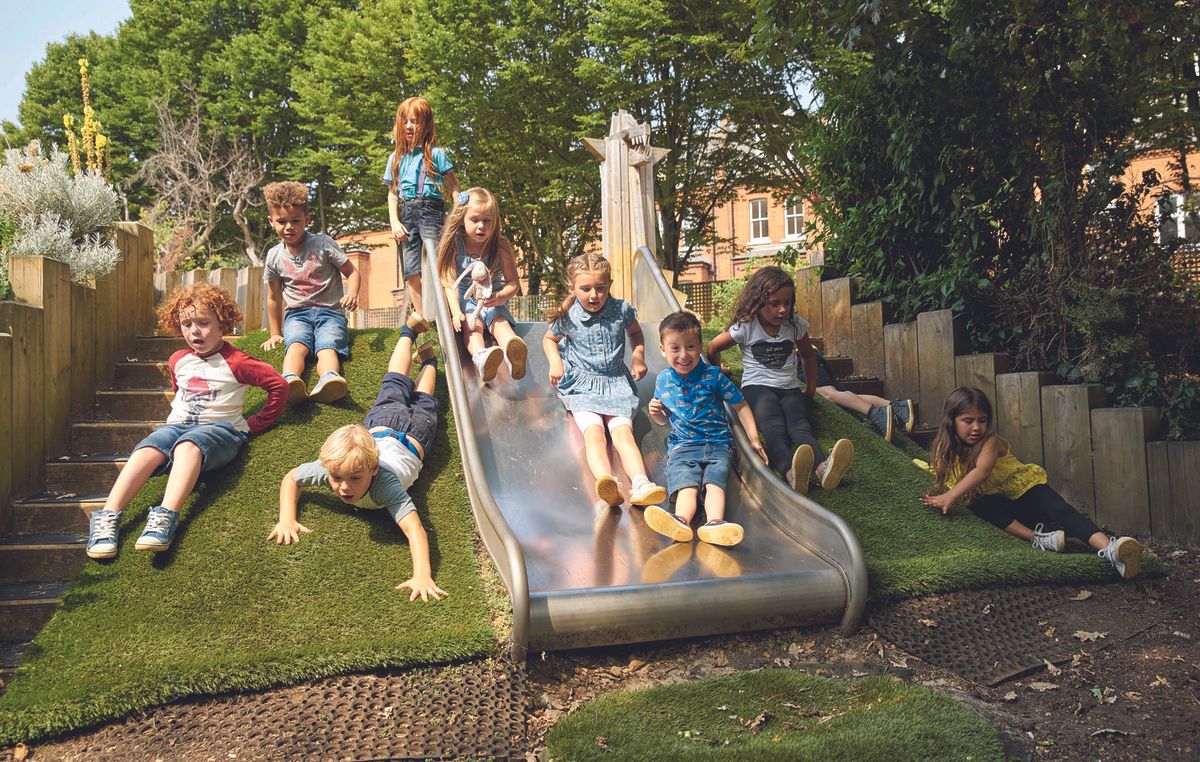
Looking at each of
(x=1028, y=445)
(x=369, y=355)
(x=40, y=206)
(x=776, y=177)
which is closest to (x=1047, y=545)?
(x=1028, y=445)

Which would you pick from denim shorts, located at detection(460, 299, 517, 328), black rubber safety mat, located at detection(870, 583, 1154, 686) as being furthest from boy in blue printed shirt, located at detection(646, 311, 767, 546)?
denim shorts, located at detection(460, 299, 517, 328)

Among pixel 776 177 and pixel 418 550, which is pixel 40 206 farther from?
pixel 776 177

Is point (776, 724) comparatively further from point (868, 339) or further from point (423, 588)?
point (868, 339)

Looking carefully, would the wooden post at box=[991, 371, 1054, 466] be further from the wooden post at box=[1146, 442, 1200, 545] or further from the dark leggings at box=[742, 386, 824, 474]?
the dark leggings at box=[742, 386, 824, 474]

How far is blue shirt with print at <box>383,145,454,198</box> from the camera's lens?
6.96 m

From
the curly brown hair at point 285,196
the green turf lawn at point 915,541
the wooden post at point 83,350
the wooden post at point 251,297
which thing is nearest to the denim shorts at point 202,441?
the wooden post at point 83,350

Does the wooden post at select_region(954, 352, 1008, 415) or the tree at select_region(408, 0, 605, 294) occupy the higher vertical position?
the tree at select_region(408, 0, 605, 294)

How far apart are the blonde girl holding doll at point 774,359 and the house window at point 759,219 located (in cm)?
2931

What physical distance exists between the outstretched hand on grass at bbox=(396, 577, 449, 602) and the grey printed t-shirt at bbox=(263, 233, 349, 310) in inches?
114

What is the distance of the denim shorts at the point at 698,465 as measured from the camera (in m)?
4.66

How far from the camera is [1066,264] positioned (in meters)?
6.57

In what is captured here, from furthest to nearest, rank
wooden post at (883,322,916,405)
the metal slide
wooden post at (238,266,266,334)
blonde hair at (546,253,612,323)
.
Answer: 1. wooden post at (238,266,266,334)
2. wooden post at (883,322,916,405)
3. blonde hair at (546,253,612,323)
4. the metal slide

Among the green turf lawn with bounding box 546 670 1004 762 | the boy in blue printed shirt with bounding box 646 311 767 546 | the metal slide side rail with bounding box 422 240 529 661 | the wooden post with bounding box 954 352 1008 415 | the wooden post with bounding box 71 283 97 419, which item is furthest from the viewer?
the wooden post with bounding box 954 352 1008 415

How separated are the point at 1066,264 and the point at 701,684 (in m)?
4.86
